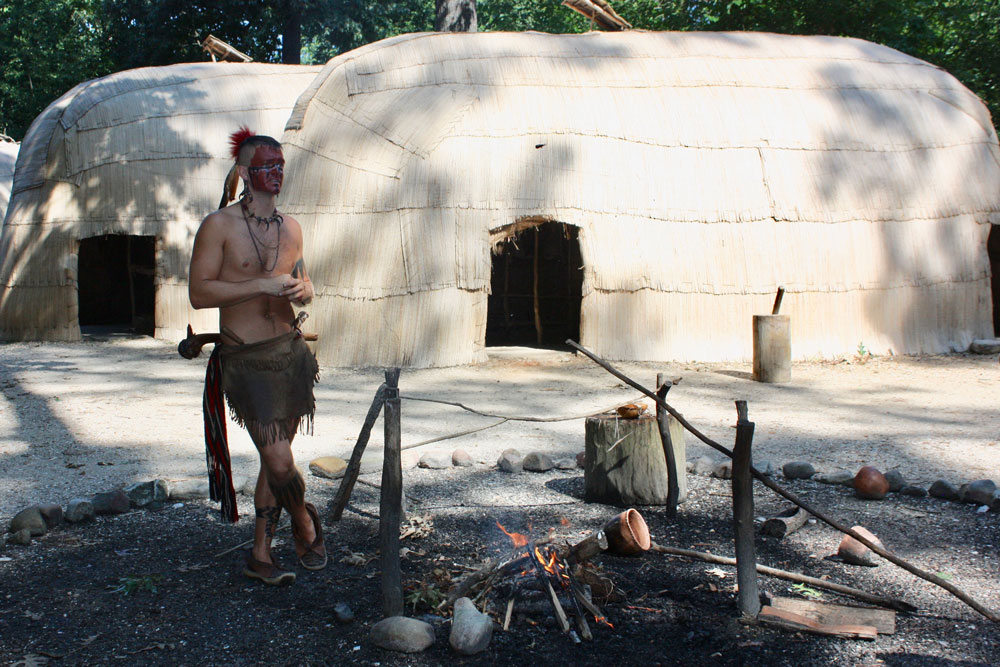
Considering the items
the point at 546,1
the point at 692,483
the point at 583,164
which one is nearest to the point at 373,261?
the point at 583,164

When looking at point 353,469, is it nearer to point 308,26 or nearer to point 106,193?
point 106,193

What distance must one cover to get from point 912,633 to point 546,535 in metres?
1.62

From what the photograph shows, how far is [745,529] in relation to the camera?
130 inches

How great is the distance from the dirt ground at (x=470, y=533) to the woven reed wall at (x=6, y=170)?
11.9 metres

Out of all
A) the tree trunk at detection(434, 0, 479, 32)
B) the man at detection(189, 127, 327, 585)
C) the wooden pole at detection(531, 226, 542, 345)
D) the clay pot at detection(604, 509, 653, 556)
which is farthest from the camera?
the tree trunk at detection(434, 0, 479, 32)

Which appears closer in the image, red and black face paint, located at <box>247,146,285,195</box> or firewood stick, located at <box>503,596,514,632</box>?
firewood stick, located at <box>503,596,514,632</box>

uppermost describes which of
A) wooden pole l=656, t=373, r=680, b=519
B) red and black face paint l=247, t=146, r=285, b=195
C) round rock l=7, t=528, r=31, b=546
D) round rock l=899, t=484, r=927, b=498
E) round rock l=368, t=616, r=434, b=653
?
red and black face paint l=247, t=146, r=285, b=195

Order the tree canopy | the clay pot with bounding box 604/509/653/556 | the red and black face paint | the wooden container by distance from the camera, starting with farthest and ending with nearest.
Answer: the tree canopy < the wooden container < the clay pot with bounding box 604/509/653/556 < the red and black face paint

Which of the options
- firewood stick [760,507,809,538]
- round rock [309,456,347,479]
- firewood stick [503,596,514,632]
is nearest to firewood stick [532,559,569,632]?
firewood stick [503,596,514,632]

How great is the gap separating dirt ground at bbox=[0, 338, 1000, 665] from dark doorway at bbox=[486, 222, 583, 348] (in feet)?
13.3

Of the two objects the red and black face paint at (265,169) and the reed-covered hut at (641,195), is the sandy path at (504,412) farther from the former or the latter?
the red and black face paint at (265,169)

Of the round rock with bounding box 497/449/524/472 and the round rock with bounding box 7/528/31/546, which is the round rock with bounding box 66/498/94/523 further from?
the round rock with bounding box 497/449/524/472

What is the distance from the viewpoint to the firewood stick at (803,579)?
11.1 ft

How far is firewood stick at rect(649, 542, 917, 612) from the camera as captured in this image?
3.40 meters
